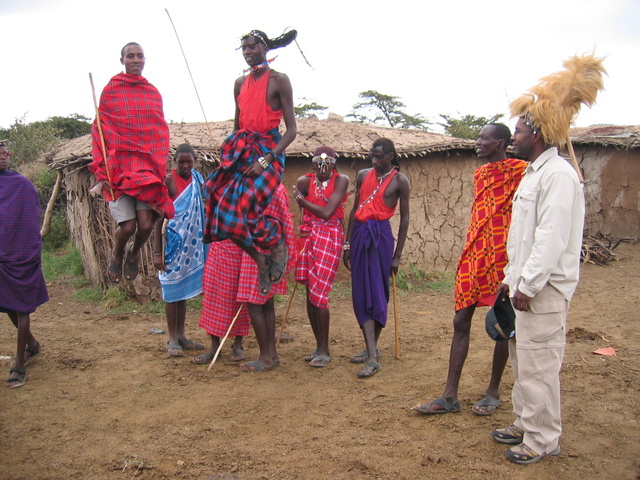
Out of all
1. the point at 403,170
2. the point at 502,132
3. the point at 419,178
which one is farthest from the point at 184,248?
the point at 419,178

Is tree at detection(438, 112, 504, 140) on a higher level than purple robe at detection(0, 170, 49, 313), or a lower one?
higher

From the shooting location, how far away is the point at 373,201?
4.85 meters

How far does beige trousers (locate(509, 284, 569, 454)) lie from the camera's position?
300cm

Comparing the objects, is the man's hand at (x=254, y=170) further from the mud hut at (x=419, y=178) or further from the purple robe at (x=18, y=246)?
the mud hut at (x=419, y=178)

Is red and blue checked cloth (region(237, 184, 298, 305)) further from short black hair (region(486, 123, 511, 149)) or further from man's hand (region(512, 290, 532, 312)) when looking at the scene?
man's hand (region(512, 290, 532, 312))

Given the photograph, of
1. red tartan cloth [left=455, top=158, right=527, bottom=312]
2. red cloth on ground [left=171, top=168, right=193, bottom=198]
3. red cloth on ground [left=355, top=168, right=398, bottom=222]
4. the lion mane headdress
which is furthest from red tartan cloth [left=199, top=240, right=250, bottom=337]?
the lion mane headdress

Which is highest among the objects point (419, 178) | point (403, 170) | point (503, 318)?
point (403, 170)

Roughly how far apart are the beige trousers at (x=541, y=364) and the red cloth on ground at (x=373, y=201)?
6.40 feet

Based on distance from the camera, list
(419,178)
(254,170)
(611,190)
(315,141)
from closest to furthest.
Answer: (254,170) < (315,141) < (419,178) < (611,190)

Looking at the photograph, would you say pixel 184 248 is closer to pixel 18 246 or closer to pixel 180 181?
pixel 180 181

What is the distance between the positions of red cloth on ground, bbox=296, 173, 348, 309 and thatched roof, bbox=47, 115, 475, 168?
2.90 m

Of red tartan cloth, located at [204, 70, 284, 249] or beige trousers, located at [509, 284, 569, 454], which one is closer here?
beige trousers, located at [509, 284, 569, 454]

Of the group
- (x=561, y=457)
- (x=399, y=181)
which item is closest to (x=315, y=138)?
(x=399, y=181)

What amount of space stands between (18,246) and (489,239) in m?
3.77
